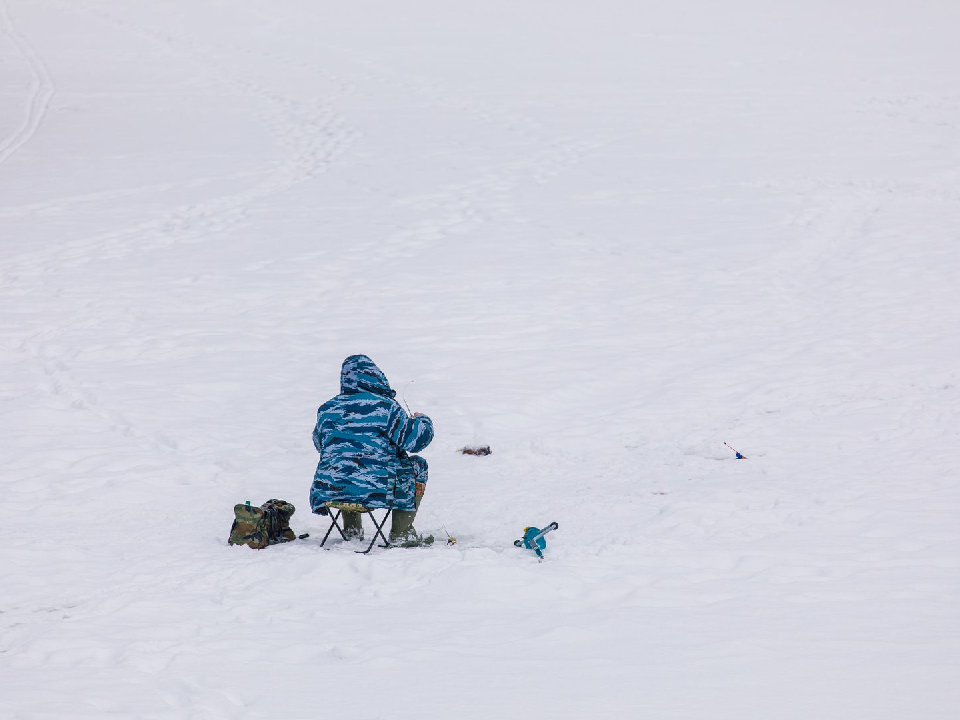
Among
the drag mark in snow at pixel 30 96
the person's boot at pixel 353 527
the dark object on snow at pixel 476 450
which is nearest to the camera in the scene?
the person's boot at pixel 353 527

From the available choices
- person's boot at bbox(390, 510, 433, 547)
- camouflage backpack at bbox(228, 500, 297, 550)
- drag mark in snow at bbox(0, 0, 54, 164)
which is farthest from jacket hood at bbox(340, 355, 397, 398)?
drag mark in snow at bbox(0, 0, 54, 164)

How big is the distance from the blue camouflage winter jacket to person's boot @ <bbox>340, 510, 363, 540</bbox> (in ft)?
1.15

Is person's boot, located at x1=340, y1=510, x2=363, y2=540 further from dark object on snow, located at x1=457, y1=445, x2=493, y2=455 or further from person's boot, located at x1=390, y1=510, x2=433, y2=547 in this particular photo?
dark object on snow, located at x1=457, y1=445, x2=493, y2=455

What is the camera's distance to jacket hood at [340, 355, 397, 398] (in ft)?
17.7

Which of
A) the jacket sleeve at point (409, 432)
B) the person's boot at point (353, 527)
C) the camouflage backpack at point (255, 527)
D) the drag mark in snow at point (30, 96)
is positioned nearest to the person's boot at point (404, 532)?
the person's boot at point (353, 527)

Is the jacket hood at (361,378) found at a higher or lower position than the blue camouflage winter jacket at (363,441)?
higher

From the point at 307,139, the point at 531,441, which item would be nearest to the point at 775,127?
the point at 307,139

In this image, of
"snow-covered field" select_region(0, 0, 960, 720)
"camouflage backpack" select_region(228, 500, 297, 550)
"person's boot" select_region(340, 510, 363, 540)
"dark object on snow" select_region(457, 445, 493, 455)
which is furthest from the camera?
"dark object on snow" select_region(457, 445, 493, 455)

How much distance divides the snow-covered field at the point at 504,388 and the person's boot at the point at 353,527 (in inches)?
5.0

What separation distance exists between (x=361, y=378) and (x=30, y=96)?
62.2 ft

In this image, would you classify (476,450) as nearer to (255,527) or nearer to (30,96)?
(255,527)

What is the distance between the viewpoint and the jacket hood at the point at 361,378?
5.39 metres

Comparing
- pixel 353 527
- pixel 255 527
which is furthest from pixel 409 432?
pixel 255 527

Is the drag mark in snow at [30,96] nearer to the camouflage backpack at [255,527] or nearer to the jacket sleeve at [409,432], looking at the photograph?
the camouflage backpack at [255,527]
